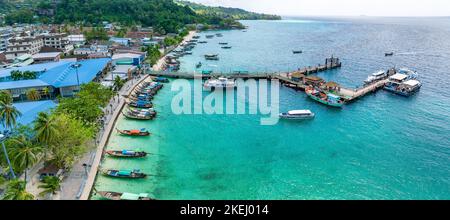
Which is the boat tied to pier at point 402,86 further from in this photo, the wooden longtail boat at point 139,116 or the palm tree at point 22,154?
the palm tree at point 22,154

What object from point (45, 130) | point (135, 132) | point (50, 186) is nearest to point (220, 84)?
point (135, 132)

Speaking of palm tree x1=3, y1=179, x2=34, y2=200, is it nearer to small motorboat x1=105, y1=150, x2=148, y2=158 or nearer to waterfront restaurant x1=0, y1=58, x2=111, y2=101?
small motorboat x1=105, y1=150, x2=148, y2=158

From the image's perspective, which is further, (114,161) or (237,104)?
(237,104)

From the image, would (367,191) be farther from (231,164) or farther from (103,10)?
(103,10)

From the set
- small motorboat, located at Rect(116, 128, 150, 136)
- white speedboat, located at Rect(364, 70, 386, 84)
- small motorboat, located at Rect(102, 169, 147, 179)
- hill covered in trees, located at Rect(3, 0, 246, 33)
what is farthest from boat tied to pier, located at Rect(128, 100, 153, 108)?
hill covered in trees, located at Rect(3, 0, 246, 33)

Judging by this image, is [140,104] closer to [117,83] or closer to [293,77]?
[117,83]
